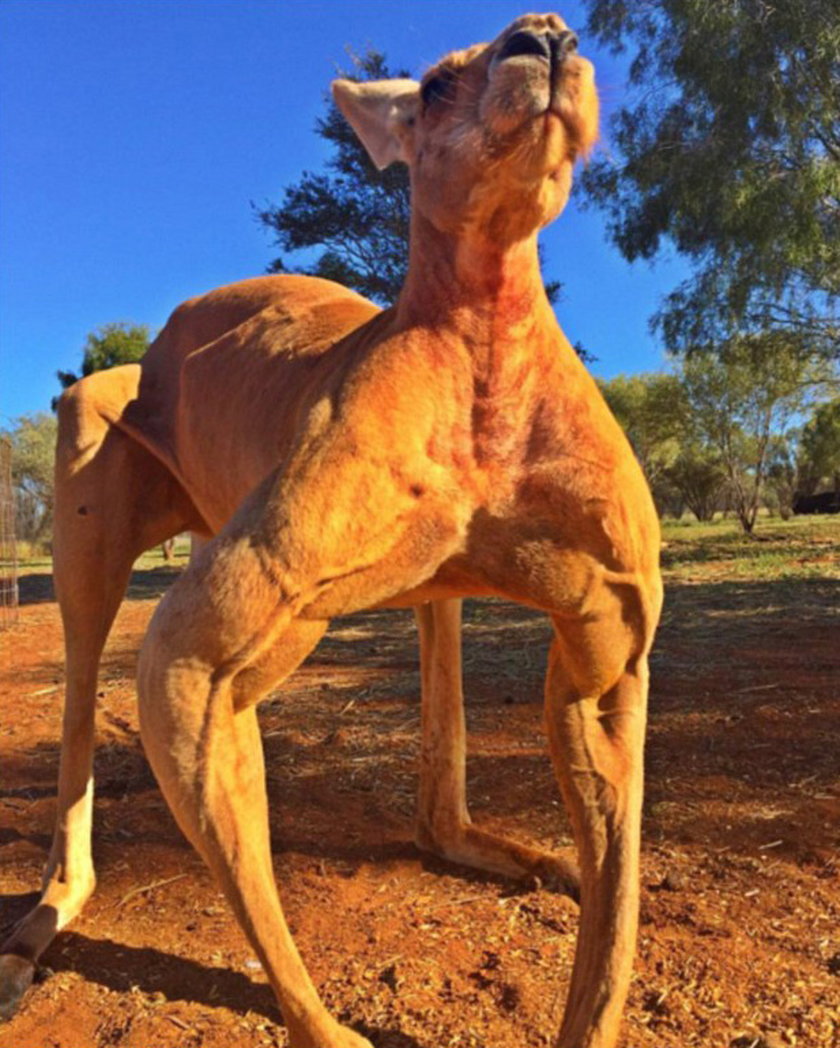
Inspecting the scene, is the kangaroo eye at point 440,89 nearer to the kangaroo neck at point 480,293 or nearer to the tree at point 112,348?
the kangaroo neck at point 480,293

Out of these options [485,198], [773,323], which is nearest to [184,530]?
[485,198]

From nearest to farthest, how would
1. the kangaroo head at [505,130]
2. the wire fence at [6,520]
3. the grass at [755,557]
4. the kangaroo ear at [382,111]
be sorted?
the kangaroo head at [505,130] < the kangaroo ear at [382,111] < the wire fence at [6,520] < the grass at [755,557]

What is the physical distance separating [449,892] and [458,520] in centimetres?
176

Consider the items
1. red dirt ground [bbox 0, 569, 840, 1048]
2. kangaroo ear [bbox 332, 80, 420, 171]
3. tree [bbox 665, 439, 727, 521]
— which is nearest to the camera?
kangaroo ear [bbox 332, 80, 420, 171]

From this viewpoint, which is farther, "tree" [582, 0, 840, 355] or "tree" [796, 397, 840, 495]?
"tree" [796, 397, 840, 495]

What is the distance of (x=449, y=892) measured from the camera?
3170 millimetres

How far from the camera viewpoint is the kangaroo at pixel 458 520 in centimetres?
186

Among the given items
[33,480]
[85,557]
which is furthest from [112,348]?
[85,557]

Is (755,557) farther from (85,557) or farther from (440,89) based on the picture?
(440,89)

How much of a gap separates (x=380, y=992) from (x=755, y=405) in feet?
99.7

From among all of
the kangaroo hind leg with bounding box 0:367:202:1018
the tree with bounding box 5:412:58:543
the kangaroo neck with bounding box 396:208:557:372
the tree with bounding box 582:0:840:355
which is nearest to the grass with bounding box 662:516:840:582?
the tree with bounding box 582:0:840:355

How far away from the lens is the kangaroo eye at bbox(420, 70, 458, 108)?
197 centimetres

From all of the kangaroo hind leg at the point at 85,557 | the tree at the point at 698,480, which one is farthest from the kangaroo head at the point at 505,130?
the tree at the point at 698,480

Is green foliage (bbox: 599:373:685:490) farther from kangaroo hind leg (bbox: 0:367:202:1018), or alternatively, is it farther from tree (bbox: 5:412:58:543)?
kangaroo hind leg (bbox: 0:367:202:1018)
